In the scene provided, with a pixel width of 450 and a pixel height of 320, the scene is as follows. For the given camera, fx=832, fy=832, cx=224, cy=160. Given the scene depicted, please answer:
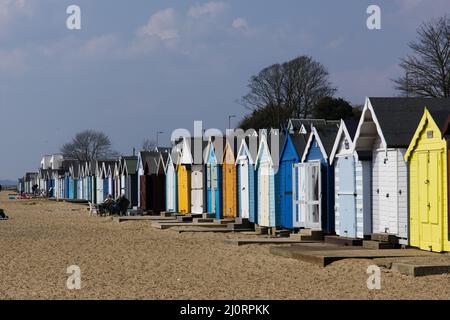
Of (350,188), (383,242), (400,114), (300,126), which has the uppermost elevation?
(300,126)

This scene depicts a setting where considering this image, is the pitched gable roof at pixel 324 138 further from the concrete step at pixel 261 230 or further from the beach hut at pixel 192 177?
the beach hut at pixel 192 177

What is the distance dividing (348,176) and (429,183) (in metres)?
3.62

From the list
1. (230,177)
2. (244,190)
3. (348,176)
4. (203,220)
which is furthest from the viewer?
(203,220)

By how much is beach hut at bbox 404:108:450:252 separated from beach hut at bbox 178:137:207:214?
16139mm

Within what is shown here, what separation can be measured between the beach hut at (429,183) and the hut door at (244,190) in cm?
1043

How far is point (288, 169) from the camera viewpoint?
75.8 feet

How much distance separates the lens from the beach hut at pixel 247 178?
26047 millimetres

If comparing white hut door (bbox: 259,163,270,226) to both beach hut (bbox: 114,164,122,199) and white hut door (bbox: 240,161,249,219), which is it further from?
beach hut (bbox: 114,164,122,199)

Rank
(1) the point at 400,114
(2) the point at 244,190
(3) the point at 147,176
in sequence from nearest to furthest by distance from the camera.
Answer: (1) the point at 400,114 → (2) the point at 244,190 → (3) the point at 147,176

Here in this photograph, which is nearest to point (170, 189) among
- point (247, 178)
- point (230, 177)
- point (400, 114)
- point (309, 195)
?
point (230, 177)

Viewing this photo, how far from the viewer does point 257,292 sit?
11.6 meters

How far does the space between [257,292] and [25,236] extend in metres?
14.4

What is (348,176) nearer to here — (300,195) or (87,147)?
(300,195)

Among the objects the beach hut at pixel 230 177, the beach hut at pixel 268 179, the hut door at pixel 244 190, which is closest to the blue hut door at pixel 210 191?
the beach hut at pixel 230 177
